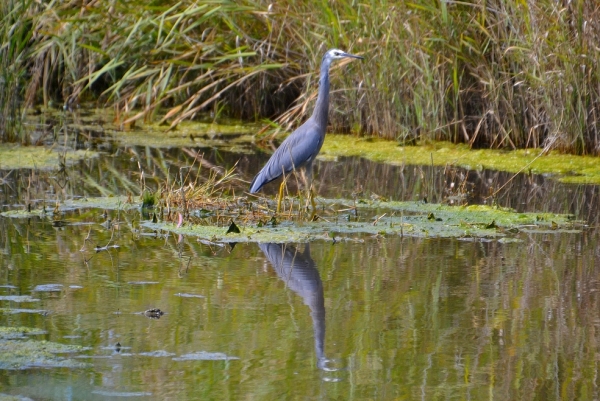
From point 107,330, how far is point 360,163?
468 centimetres

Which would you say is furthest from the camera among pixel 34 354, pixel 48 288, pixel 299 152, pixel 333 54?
pixel 333 54

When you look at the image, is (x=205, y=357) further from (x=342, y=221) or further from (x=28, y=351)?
(x=342, y=221)

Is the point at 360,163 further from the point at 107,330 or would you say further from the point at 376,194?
the point at 107,330

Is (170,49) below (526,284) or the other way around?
the other way around

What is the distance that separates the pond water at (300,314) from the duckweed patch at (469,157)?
1408mm

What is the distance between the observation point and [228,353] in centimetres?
331

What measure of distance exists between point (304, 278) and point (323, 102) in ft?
7.42

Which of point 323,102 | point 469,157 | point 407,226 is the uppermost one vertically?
point 323,102

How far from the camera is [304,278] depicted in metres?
4.37

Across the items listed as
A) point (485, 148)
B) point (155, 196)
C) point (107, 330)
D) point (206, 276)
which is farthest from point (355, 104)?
point (107, 330)

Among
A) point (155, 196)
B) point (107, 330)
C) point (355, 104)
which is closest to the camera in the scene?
point (107, 330)

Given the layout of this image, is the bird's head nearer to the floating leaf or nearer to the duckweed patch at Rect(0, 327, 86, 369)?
the floating leaf

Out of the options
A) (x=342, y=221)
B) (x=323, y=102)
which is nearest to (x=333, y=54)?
(x=323, y=102)

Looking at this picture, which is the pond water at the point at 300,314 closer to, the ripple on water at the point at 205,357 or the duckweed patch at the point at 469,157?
the ripple on water at the point at 205,357
